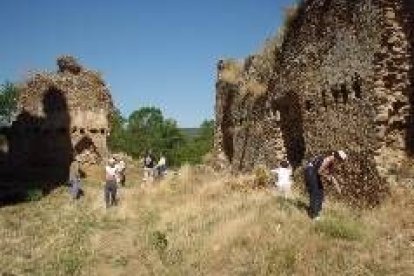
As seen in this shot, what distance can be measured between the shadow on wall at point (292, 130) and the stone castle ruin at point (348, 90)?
3cm

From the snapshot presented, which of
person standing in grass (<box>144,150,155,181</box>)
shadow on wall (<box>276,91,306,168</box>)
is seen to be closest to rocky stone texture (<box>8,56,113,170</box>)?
person standing in grass (<box>144,150,155,181</box>)

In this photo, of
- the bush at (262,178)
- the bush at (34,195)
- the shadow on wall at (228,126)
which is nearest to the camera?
the bush at (262,178)

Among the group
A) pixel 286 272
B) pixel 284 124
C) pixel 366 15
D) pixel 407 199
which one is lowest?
pixel 286 272

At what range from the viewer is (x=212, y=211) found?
553 inches

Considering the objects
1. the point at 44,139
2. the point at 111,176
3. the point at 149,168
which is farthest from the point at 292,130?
the point at 44,139

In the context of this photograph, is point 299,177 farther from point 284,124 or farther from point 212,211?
point 212,211

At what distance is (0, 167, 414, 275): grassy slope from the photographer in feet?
32.8

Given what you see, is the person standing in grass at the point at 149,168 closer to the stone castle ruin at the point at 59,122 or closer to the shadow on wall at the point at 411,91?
the stone castle ruin at the point at 59,122

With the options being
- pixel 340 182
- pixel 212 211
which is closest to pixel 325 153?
pixel 340 182

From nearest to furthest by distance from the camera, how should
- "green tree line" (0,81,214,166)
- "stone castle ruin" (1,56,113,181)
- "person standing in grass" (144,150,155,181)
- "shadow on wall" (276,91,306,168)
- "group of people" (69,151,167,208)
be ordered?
"group of people" (69,151,167,208) → "shadow on wall" (276,91,306,168) → "person standing in grass" (144,150,155,181) → "stone castle ruin" (1,56,113,181) → "green tree line" (0,81,214,166)

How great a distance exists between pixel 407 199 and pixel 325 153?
3.50 m

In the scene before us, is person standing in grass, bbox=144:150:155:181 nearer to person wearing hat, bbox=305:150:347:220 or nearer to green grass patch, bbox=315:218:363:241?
person wearing hat, bbox=305:150:347:220

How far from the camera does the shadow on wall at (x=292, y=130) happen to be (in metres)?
18.1

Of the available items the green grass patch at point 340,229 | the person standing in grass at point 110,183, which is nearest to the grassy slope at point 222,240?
the green grass patch at point 340,229
